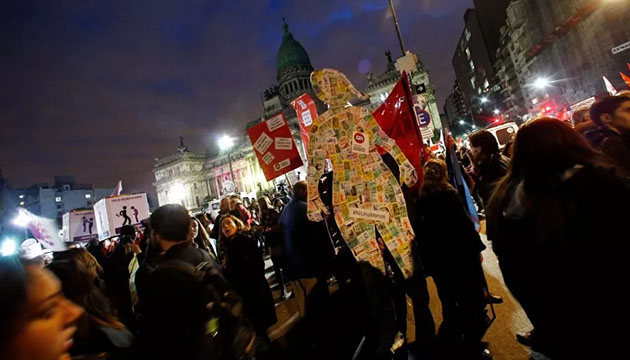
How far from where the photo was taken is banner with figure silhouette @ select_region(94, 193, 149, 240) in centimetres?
870

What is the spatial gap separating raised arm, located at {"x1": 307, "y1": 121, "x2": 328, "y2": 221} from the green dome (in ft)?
259

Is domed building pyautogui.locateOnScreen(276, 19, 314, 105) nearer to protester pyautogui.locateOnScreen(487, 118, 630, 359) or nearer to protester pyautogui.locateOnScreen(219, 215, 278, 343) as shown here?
protester pyautogui.locateOnScreen(219, 215, 278, 343)

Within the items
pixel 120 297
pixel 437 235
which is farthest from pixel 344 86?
pixel 120 297

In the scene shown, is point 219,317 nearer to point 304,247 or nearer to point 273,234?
point 304,247

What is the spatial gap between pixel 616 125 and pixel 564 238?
2.13 m

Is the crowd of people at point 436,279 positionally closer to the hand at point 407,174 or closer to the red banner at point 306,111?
the hand at point 407,174

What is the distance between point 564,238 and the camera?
5.27ft

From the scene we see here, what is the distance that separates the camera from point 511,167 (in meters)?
2.02

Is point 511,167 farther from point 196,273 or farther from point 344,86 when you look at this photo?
point 344,86

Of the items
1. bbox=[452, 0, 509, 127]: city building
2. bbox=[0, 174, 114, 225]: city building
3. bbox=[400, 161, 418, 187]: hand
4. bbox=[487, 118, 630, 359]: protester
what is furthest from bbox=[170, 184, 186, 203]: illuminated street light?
bbox=[487, 118, 630, 359]: protester

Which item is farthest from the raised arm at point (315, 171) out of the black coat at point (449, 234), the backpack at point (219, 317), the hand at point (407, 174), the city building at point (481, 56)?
the city building at point (481, 56)

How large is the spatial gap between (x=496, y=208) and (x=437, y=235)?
159 cm

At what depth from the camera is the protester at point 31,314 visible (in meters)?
1.01

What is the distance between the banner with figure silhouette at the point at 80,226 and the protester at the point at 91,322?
8930 millimetres
